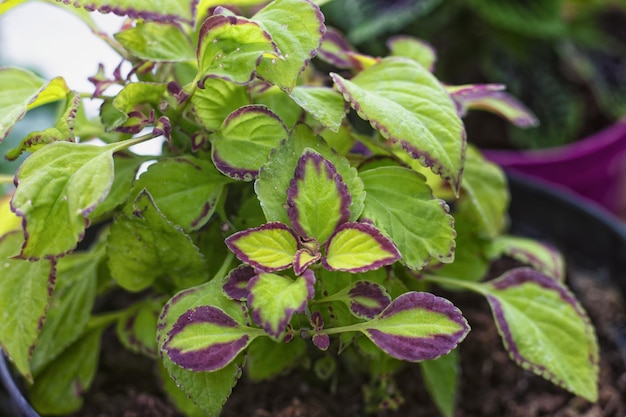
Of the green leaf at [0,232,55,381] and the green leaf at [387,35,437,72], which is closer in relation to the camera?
the green leaf at [0,232,55,381]

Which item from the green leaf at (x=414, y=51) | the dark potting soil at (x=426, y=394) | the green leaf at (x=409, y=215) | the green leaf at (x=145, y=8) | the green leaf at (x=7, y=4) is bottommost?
the dark potting soil at (x=426, y=394)

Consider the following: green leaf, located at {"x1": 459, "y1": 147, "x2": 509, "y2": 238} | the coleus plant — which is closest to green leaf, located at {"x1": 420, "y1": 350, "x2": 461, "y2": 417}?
the coleus plant

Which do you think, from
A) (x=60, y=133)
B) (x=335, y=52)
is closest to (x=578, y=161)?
(x=335, y=52)

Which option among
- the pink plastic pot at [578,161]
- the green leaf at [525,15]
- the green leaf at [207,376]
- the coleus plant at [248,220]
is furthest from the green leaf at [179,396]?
the green leaf at [525,15]

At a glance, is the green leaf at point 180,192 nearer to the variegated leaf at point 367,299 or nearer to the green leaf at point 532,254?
the variegated leaf at point 367,299

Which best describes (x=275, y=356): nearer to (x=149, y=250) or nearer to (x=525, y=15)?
(x=149, y=250)

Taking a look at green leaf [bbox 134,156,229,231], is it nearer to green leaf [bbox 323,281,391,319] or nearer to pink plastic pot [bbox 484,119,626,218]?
green leaf [bbox 323,281,391,319]
